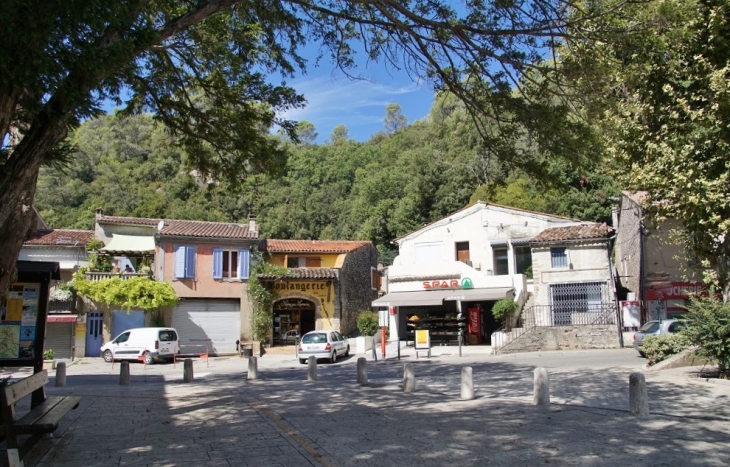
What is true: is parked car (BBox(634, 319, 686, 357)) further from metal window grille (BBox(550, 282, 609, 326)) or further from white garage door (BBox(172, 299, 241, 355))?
white garage door (BBox(172, 299, 241, 355))

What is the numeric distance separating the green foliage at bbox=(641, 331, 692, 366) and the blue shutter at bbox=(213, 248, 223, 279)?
75.1 ft

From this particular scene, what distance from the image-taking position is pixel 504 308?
28.9 meters

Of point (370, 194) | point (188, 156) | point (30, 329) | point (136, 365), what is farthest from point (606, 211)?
point (30, 329)

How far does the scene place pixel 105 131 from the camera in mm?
96312

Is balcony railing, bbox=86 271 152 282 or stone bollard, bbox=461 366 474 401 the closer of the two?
stone bollard, bbox=461 366 474 401

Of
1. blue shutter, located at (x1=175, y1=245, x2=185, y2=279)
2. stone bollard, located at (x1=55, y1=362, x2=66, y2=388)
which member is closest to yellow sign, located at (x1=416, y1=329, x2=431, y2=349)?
blue shutter, located at (x1=175, y1=245, x2=185, y2=279)

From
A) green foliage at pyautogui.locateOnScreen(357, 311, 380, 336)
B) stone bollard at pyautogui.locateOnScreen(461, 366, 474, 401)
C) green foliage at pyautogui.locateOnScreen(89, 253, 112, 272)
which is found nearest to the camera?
stone bollard at pyautogui.locateOnScreen(461, 366, 474, 401)

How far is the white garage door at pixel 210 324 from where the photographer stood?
103ft

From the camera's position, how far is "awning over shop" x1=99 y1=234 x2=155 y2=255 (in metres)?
32.2

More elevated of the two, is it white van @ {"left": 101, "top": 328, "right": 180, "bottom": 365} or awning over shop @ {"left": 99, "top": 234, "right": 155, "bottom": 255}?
awning over shop @ {"left": 99, "top": 234, "right": 155, "bottom": 255}

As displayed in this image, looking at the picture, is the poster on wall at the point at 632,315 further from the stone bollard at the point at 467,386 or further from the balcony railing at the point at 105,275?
the balcony railing at the point at 105,275

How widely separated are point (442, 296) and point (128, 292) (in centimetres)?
1652

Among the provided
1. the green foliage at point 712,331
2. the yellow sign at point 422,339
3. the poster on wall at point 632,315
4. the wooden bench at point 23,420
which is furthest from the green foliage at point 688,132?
the poster on wall at point 632,315

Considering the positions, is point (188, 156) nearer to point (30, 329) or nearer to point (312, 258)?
point (30, 329)
